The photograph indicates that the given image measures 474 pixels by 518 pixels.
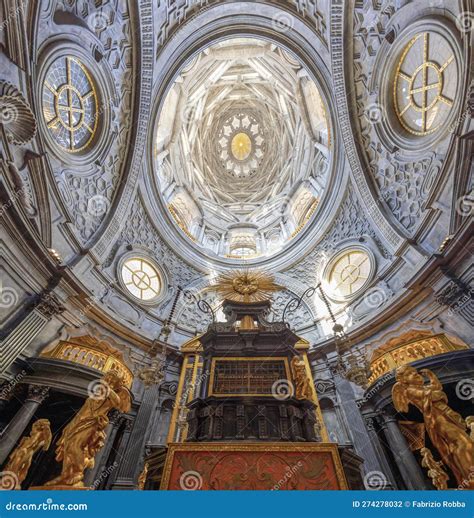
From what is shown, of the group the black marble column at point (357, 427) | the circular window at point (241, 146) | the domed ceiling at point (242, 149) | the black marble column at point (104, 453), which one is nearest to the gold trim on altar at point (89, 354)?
the black marble column at point (104, 453)

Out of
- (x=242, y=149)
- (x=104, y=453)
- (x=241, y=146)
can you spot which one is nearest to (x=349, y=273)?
(x=104, y=453)

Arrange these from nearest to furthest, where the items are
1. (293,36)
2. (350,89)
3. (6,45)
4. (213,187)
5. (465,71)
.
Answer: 1. (6,45)
2. (465,71)
3. (350,89)
4. (293,36)
5. (213,187)

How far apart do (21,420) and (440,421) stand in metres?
9.63

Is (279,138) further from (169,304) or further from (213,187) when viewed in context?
(169,304)

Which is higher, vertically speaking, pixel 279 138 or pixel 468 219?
pixel 279 138

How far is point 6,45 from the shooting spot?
7301 mm

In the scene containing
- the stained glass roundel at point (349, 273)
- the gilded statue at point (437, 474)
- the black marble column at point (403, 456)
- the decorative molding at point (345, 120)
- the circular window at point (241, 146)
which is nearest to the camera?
the gilded statue at point (437, 474)

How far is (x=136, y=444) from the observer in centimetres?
946

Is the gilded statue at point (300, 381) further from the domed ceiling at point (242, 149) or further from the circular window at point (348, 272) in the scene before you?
the domed ceiling at point (242, 149)

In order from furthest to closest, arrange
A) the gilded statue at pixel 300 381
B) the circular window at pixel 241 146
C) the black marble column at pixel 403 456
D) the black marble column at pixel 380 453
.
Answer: the circular window at pixel 241 146, the black marble column at pixel 380 453, the gilded statue at pixel 300 381, the black marble column at pixel 403 456

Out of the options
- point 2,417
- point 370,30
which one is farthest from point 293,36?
point 2,417

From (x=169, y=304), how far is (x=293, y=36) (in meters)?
17.2

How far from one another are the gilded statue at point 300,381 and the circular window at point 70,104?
11381 millimetres

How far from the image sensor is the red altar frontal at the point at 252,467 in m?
5.14
